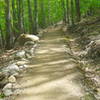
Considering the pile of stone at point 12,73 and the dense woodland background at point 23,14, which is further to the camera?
the dense woodland background at point 23,14

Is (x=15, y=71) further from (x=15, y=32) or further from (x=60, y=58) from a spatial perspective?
(x=15, y=32)

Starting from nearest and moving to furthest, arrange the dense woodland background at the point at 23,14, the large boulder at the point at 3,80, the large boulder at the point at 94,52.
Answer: the large boulder at the point at 3,80, the large boulder at the point at 94,52, the dense woodland background at the point at 23,14

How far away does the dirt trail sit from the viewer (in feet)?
21.7

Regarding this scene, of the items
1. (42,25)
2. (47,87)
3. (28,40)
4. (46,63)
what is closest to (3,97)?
(47,87)

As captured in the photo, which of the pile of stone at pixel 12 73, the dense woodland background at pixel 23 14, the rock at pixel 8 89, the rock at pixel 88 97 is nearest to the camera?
the rock at pixel 88 97

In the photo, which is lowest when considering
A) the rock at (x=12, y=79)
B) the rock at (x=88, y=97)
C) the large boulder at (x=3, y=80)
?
the large boulder at (x=3, y=80)

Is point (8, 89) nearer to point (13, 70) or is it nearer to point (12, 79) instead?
point (12, 79)

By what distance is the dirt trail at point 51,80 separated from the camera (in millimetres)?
6621

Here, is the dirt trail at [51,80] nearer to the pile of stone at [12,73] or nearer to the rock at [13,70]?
the pile of stone at [12,73]

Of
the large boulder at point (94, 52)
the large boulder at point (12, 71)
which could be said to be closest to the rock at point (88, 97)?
the large boulder at point (12, 71)

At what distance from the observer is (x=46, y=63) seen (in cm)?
1012

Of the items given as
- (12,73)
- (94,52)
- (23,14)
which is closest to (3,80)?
(12,73)

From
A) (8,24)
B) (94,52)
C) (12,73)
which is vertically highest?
(8,24)

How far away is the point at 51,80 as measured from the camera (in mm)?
7867
